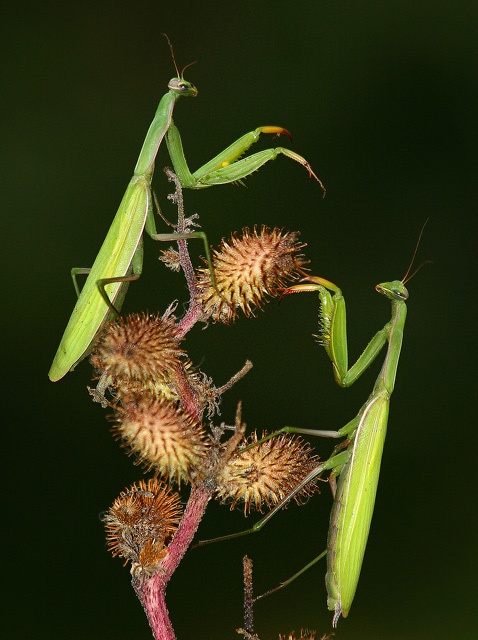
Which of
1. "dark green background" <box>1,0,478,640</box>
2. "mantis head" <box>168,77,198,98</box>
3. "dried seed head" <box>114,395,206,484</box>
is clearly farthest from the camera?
"dark green background" <box>1,0,478,640</box>

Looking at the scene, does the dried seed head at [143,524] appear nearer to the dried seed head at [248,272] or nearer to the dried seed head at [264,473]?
the dried seed head at [264,473]

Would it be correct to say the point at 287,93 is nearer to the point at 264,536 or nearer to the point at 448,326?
the point at 448,326

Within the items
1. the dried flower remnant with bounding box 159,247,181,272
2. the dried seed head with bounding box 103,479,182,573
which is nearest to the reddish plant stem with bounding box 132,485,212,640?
the dried seed head with bounding box 103,479,182,573

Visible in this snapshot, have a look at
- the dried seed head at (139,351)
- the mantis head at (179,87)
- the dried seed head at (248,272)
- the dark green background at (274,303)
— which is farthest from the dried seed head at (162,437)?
the dark green background at (274,303)

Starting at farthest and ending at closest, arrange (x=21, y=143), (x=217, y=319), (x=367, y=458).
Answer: (x=21, y=143), (x=367, y=458), (x=217, y=319)

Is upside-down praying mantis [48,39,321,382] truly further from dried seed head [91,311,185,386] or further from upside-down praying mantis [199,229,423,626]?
upside-down praying mantis [199,229,423,626]

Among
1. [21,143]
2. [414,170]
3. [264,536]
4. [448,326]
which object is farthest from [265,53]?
[264,536]
